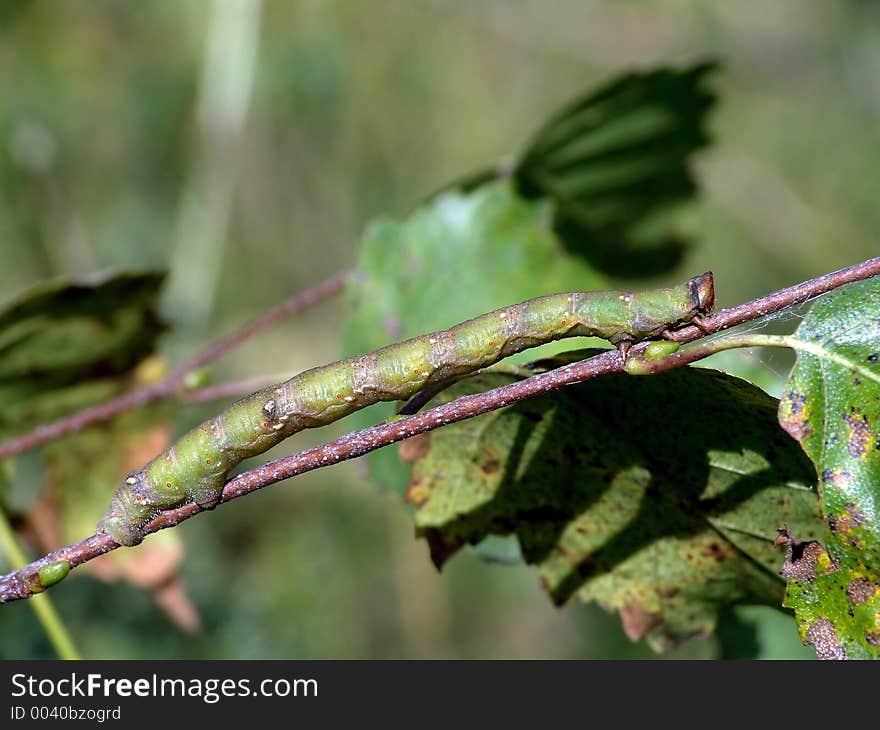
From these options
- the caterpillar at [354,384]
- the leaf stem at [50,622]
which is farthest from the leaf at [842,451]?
the leaf stem at [50,622]

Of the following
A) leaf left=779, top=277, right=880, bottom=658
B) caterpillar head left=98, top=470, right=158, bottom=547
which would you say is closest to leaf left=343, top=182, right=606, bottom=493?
caterpillar head left=98, top=470, right=158, bottom=547

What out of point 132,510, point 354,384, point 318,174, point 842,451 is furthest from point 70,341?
point 318,174

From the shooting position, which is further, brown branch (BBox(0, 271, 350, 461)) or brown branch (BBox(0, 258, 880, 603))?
brown branch (BBox(0, 271, 350, 461))

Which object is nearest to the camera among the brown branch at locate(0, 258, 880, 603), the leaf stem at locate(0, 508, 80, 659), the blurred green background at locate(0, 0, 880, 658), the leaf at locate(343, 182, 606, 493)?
the brown branch at locate(0, 258, 880, 603)

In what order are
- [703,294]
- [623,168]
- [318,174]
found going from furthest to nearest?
[318,174]
[623,168]
[703,294]

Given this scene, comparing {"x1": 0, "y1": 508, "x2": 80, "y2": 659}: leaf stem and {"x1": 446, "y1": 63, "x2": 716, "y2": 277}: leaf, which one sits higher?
{"x1": 446, "y1": 63, "x2": 716, "y2": 277}: leaf

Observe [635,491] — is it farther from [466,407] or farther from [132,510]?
[132,510]

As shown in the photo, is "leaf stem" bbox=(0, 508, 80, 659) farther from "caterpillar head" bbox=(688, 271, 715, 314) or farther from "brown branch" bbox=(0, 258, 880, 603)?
"caterpillar head" bbox=(688, 271, 715, 314)
